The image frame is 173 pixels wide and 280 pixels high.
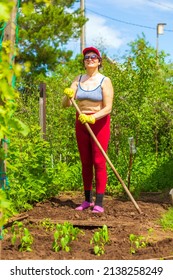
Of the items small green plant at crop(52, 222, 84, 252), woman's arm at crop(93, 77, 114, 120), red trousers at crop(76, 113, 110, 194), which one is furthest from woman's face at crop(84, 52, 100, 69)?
small green plant at crop(52, 222, 84, 252)

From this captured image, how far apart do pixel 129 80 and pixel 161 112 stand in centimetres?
177

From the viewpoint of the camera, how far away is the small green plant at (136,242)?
17.5 feet

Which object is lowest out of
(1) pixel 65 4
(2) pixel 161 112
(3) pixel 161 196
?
(3) pixel 161 196

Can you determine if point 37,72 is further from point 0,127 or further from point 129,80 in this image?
point 0,127

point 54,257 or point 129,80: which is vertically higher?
point 129,80

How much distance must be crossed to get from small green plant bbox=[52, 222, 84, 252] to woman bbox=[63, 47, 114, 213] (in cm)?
→ 114

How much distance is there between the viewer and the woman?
6805 millimetres

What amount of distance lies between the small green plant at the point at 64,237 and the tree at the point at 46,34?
16147 mm

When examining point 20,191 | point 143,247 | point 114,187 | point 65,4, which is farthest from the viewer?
point 65,4

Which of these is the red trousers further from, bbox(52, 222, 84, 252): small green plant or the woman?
bbox(52, 222, 84, 252): small green plant

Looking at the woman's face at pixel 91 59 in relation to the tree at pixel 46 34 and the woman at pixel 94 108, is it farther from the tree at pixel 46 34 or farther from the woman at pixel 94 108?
the tree at pixel 46 34

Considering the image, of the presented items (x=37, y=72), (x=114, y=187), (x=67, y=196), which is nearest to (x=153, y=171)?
(x=114, y=187)

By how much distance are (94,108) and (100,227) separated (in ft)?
4.37

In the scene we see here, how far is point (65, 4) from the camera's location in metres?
24.0
